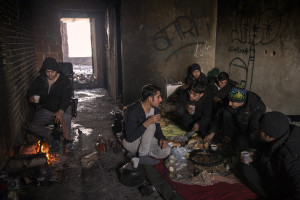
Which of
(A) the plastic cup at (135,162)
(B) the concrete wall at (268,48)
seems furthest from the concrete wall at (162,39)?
(A) the plastic cup at (135,162)

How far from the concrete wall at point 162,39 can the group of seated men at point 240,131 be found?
2.03 meters

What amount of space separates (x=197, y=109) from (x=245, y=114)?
1.26m

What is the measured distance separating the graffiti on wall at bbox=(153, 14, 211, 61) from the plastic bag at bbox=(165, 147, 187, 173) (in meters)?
4.31

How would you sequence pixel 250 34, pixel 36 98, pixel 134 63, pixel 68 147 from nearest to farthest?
pixel 36 98
pixel 68 147
pixel 250 34
pixel 134 63

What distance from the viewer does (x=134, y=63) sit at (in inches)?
308

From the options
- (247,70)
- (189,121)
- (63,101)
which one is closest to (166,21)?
(247,70)

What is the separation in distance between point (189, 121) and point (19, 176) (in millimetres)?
3737

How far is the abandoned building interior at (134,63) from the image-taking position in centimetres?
400

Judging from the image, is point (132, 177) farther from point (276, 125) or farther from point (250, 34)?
Answer: point (250, 34)

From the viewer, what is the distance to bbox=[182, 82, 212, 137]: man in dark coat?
5168 mm

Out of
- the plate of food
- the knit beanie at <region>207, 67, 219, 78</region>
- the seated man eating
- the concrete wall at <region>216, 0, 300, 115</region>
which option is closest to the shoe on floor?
the plate of food

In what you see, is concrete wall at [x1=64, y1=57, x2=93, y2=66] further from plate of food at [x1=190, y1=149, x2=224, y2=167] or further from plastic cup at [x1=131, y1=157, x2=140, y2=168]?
plastic cup at [x1=131, y1=157, x2=140, y2=168]

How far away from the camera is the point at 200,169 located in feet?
14.3

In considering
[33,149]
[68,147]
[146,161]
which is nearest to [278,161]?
[146,161]
